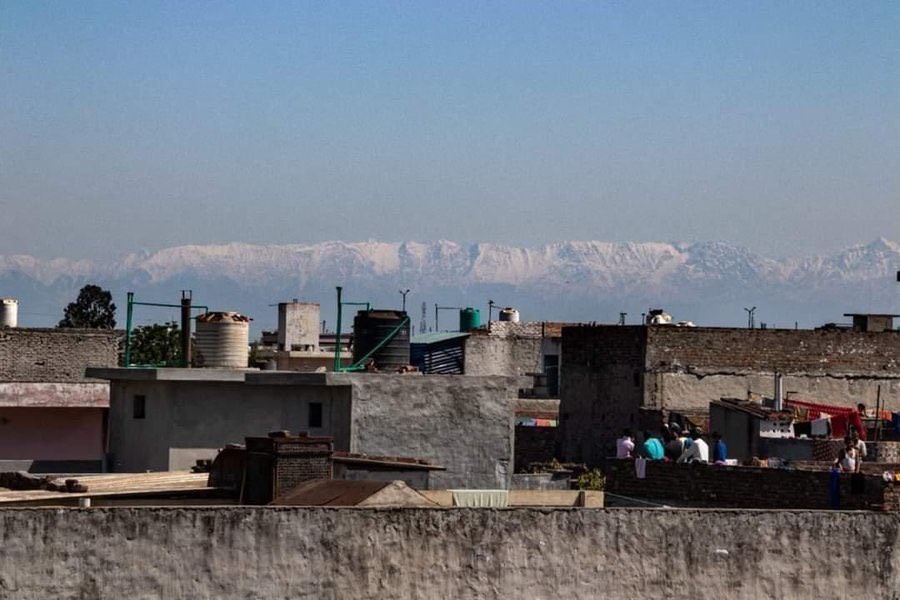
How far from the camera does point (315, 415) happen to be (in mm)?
29156

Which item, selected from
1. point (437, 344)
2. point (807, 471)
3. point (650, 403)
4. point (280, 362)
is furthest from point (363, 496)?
point (437, 344)

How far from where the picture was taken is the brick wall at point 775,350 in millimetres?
49062

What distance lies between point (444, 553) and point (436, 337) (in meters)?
58.4

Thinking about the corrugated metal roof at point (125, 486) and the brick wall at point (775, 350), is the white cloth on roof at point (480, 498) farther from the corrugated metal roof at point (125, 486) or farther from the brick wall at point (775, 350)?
the brick wall at point (775, 350)

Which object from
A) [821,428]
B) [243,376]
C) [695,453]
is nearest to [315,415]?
[243,376]

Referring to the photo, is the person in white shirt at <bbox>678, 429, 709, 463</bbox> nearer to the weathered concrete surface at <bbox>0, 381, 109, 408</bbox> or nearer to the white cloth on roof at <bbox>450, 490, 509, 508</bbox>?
the white cloth on roof at <bbox>450, 490, 509, 508</bbox>

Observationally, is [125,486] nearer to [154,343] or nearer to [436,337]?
[436,337]

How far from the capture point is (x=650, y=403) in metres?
48.5

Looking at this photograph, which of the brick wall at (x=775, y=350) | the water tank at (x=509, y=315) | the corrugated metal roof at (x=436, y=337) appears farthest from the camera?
the water tank at (x=509, y=315)

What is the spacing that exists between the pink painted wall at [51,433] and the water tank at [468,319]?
1579 inches

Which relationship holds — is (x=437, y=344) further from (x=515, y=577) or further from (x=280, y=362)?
(x=515, y=577)

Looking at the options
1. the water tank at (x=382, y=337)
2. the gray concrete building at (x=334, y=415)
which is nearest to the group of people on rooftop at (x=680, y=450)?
the gray concrete building at (x=334, y=415)

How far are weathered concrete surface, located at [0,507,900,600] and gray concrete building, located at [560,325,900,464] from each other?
85.4 ft

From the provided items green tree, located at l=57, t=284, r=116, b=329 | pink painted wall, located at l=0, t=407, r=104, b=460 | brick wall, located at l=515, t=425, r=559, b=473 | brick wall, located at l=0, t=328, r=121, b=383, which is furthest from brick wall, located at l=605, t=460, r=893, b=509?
green tree, located at l=57, t=284, r=116, b=329
